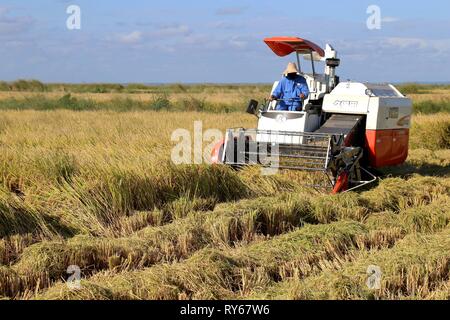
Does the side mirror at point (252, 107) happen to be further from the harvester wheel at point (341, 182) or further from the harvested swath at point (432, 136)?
the harvested swath at point (432, 136)

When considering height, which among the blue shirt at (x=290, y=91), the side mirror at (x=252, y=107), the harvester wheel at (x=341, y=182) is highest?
the blue shirt at (x=290, y=91)

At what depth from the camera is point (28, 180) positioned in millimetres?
7637

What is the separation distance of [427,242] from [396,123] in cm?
409

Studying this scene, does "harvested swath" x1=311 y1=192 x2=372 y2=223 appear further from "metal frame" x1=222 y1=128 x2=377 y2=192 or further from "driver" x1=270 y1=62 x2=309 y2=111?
"driver" x1=270 y1=62 x2=309 y2=111

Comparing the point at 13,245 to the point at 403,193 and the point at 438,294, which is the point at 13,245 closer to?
the point at 438,294

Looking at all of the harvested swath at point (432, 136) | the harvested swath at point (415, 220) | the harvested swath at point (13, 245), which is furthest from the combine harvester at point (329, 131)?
the harvested swath at point (432, 136)

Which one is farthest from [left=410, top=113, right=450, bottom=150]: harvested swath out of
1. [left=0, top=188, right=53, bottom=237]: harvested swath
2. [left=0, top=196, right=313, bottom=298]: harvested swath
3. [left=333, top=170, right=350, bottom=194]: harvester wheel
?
[left=0, top=188, right=53, bottom=237]: harvested swath

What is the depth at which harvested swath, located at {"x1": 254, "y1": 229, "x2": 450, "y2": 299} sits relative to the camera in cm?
488

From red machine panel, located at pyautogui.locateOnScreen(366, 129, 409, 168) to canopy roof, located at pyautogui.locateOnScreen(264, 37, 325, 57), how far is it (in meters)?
1.58

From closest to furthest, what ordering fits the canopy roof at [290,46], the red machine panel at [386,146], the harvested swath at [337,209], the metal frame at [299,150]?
the harvested swath at [337,209] < the metal frame at [299,150] < the red machine panel at [386,146] < the canopy roof at [290,46]

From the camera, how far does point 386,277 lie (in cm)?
516

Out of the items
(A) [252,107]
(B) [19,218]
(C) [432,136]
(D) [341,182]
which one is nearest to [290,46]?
(A) [252,107]

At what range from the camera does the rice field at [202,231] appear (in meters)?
5.07
